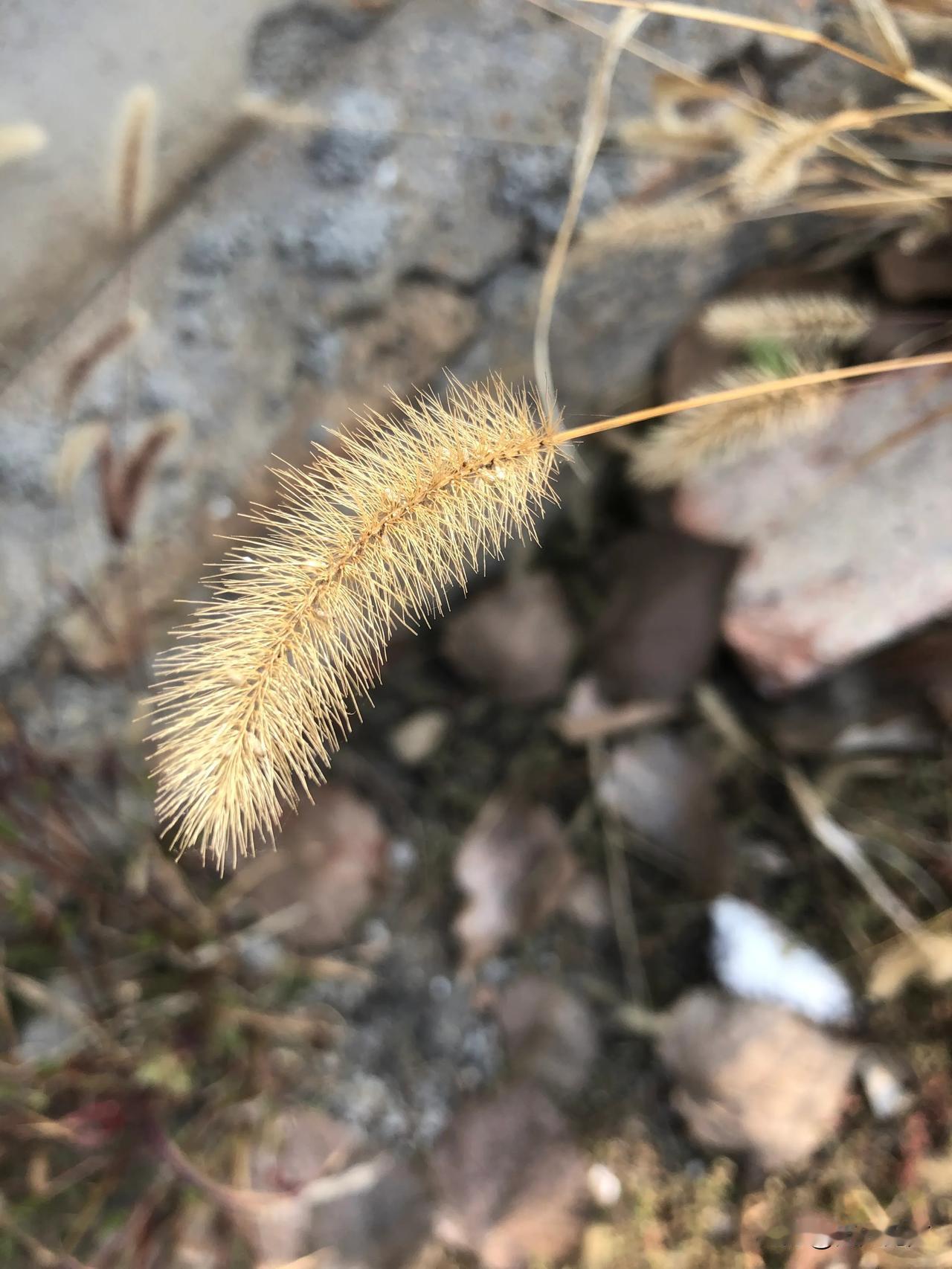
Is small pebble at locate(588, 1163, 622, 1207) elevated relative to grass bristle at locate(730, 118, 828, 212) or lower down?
lower down

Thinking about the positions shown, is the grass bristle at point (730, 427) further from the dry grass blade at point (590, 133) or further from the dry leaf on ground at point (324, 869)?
the dry leaf on ground at point (324, 869)

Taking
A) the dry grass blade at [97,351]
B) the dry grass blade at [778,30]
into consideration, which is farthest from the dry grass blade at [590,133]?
the dry grass blade at [97,351]

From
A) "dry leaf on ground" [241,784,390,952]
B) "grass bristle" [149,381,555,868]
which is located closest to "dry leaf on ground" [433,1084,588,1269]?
"dry leaf on ground" [241,784,390,952]

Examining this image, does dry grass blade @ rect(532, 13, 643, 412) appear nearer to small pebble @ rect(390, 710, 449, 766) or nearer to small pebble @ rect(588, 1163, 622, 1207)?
small pebble @ rect(390, 710, 449, 766)

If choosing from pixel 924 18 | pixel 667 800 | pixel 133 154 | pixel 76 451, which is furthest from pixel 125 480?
pixel 924 18

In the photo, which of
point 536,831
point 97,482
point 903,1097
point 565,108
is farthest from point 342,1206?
point 565,108
